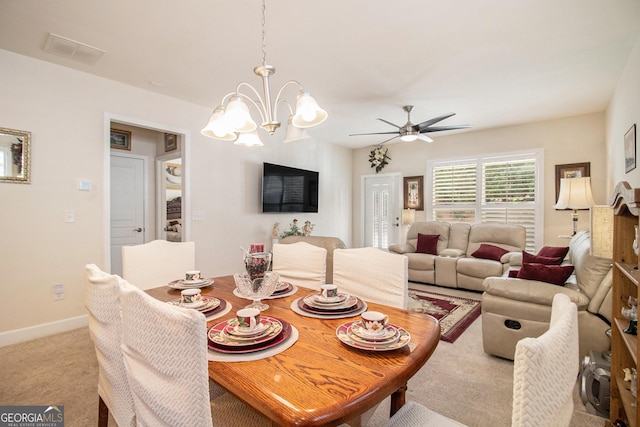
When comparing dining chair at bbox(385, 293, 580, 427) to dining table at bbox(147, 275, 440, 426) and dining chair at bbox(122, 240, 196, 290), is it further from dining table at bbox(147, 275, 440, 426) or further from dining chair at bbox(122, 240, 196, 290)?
dining chair at bbox(122, 240, 196, 290)

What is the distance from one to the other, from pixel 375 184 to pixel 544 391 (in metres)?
6.23

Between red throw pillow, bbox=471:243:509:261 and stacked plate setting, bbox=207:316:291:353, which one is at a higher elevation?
stacked plate setting, bbox=207:316:291:353

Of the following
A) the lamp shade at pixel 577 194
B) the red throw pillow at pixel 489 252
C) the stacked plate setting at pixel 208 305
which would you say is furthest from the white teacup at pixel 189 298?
the lamp shade at pixel 577 194

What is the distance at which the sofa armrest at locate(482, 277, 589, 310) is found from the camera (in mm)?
2037

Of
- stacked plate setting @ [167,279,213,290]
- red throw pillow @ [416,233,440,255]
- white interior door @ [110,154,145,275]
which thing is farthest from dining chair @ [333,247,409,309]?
white interior door @ [110,154,145,275]

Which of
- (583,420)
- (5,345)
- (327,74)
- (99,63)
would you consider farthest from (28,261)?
(583,420)

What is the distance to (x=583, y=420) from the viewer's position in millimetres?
1663

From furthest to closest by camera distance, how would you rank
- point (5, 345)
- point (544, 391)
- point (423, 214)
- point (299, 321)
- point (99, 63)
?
point (423, 214), point (99, 63), point (5, 345), point (299, 321), point (544, 391)

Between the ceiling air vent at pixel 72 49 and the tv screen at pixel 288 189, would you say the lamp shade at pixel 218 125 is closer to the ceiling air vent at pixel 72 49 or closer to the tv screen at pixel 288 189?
the ceiling air vent at pixel 72 49

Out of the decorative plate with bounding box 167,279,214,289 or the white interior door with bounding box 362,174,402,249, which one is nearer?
the decorative plate with bounding box 167,279,214,289

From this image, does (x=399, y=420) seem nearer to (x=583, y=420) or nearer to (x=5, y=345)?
(x=583, y=420)

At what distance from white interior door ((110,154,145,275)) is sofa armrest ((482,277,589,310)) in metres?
4.79

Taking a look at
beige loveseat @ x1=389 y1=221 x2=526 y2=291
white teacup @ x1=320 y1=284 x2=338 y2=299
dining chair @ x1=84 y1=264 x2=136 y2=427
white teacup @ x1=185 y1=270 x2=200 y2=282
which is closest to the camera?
dining chair @ x1=84 y1=264 x2=136 y2=427

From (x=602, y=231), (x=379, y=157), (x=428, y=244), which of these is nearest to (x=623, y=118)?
(x=602, y=231)
